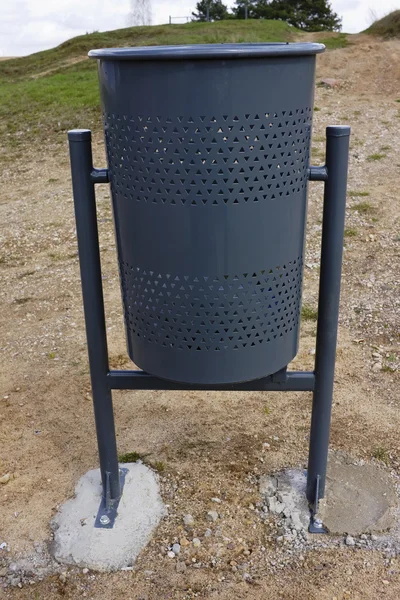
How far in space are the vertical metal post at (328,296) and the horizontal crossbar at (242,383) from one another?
7 centimetres

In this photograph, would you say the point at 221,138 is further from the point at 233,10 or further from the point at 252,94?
the point at 233,10

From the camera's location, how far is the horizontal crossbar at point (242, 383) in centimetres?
253

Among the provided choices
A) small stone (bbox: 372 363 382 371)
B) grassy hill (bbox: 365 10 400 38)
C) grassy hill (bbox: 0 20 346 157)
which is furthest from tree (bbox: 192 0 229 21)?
small stone (bbox: 372 363 382 371)

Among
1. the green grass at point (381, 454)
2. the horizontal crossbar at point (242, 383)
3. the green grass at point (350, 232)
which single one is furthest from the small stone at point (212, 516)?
the green grass at point (350, 232)

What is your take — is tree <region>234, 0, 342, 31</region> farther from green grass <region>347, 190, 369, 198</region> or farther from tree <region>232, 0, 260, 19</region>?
green grass <region>347, 190, 369, 198</region>

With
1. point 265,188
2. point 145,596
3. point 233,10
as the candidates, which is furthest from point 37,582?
point 233,10

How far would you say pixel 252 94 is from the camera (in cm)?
193

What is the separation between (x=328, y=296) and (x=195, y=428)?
1308 mm

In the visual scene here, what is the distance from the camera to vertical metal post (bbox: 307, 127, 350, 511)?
224 centimetres

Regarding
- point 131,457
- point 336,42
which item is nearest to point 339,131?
point 131,457

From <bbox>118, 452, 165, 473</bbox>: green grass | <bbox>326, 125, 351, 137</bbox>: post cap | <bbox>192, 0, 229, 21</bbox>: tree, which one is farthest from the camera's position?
<bbox>192, 0, 229, 21</bbox>: tree

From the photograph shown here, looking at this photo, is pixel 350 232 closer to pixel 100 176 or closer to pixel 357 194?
pixel 357 194

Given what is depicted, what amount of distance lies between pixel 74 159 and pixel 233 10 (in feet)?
129

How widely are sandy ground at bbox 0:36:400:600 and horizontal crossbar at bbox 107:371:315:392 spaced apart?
2.17 feet
